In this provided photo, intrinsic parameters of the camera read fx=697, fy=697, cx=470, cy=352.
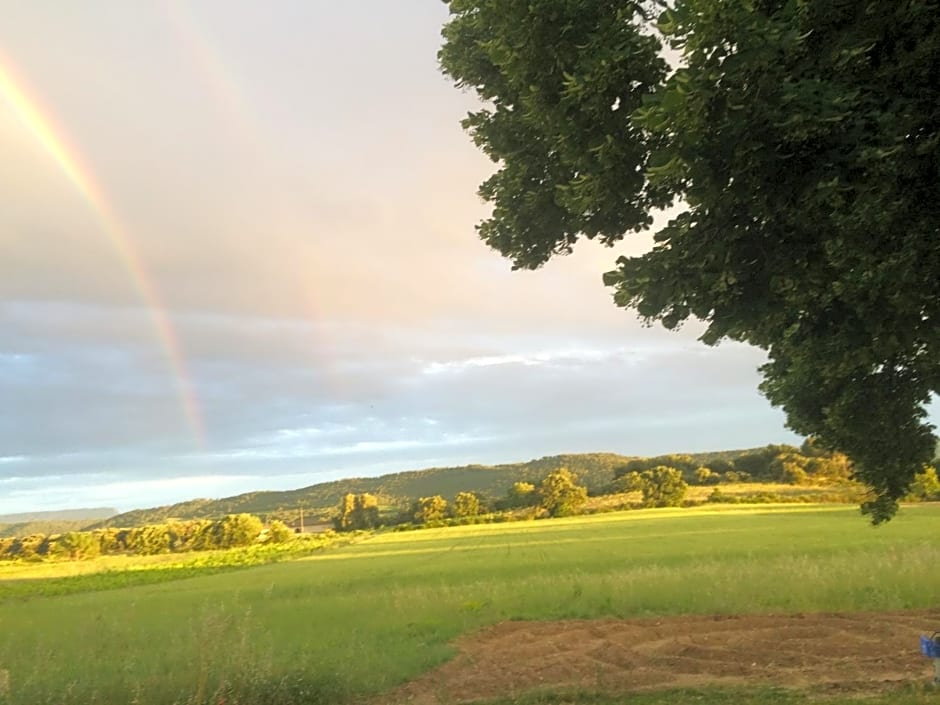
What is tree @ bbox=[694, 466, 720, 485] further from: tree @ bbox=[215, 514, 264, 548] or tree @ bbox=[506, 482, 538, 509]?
tree @ bbox=[215, 514, 264, 548]

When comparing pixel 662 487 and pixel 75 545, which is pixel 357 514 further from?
pixel 662 487

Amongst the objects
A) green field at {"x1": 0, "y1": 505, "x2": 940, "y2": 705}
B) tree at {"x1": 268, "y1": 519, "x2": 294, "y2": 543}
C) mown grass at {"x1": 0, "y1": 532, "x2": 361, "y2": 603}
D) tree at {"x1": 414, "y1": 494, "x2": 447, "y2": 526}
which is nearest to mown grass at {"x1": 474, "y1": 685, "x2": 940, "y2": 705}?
green field at {"x1": 0, "y1": 505, "x2": 940, "y2": 705}

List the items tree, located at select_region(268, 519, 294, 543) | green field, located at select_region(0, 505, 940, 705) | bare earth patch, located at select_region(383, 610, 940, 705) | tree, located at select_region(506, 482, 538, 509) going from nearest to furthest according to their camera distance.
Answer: bare earth patch, located at select_region(383, 610, 940, 705) < green field, located at select_region(0, 505, 940, 705) < tree, located at select_region(268, 519, 294, 543) < tree, located at select_region(506, 482, 538, 509)

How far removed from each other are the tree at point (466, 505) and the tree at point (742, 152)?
380 feet

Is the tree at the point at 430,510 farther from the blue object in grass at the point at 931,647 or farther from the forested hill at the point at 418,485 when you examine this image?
the blue object in grass at the point at 931,647

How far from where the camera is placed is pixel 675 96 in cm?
546

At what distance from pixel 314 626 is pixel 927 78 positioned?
1718 centimetres

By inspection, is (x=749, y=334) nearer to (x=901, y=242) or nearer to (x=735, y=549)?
(x=901, y=242)

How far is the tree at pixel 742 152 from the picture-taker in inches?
220

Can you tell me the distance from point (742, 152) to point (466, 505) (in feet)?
402

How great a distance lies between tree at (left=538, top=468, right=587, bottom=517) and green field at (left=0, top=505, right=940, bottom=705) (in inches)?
3061

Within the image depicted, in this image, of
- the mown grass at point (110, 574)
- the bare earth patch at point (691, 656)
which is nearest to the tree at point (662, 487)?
the mown grass at point (110, 574)

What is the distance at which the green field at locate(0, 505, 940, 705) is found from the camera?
9.80m

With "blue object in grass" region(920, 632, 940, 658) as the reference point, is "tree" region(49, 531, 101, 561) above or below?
below
